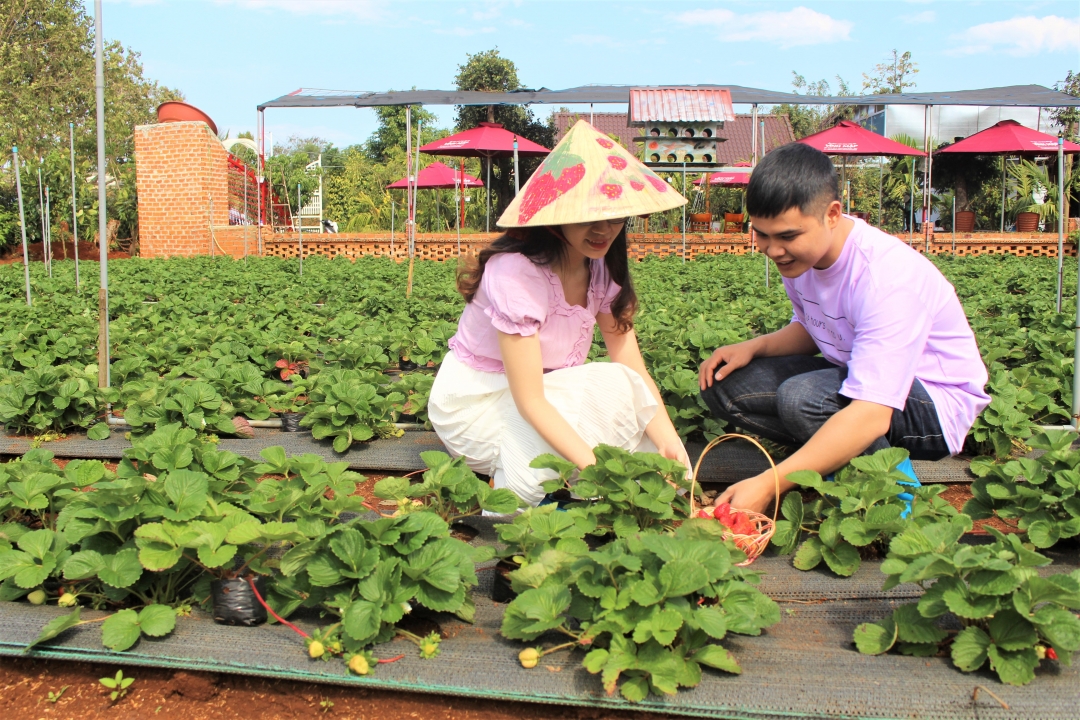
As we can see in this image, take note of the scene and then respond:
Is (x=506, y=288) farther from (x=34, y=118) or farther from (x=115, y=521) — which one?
(x=34, y=118)

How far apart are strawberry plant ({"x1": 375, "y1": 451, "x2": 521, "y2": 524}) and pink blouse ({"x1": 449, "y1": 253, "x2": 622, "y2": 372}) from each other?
37cm

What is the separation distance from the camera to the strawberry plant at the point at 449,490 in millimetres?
1988

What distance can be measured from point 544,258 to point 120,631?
133cm

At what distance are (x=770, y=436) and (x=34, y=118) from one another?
819 inches

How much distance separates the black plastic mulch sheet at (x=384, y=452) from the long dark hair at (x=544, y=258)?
2.07 ft

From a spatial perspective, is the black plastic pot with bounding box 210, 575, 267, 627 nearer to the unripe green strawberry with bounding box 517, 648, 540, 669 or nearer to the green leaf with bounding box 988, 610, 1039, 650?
the unripe green strawberry with bounding box 517, 648, 540, 669

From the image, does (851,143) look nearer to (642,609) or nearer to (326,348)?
(326,348)

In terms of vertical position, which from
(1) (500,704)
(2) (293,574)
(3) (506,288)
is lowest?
(1) (500,704)

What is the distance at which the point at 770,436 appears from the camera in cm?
269

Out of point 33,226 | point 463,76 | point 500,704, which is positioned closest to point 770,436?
point 500,704

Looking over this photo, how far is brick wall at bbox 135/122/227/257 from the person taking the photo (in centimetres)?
1484

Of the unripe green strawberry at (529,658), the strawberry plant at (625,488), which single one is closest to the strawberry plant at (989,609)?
the strawberry plant at (625,488)

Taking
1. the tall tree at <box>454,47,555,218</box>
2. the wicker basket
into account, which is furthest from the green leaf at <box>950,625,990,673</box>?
the tall tree at <box>454,47,555,218</box>

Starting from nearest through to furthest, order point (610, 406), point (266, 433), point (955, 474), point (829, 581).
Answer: point (829, 581) < point (610, 406) < point (955, 474) < point (266, 433)
